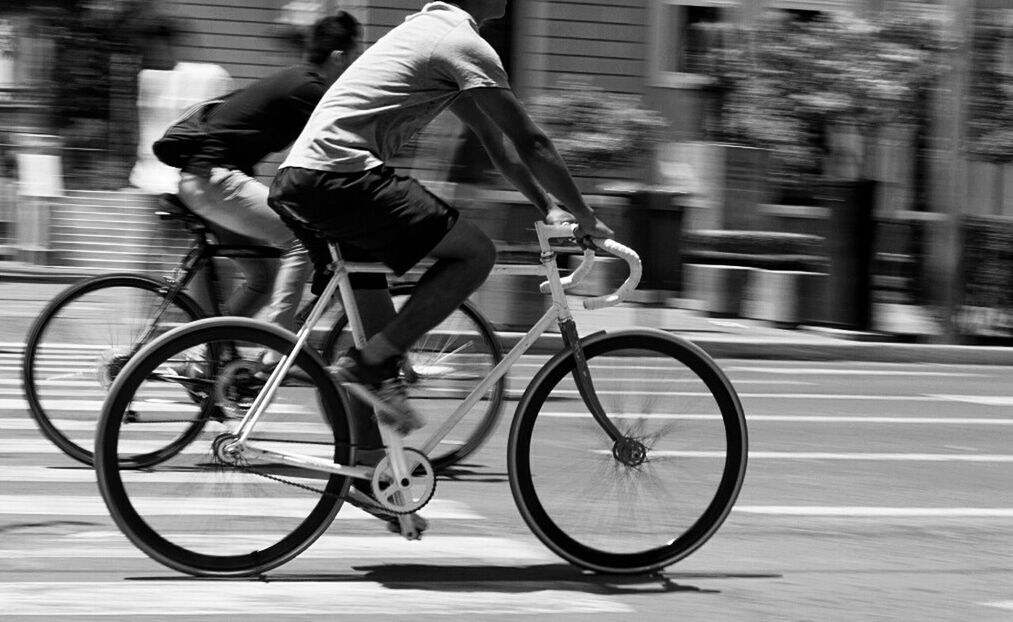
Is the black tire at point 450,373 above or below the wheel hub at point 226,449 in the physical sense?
below

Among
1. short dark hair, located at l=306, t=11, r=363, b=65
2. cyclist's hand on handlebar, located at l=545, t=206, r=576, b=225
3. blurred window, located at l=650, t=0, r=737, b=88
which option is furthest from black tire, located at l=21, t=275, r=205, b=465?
blurred window, located at l=650, t=0, r=737, b=88

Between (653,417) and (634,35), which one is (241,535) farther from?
(634,35)

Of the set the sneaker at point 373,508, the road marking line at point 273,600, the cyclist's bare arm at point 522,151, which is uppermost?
the cyclist's bare arm at point 522,151

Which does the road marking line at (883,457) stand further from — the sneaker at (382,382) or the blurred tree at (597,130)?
the blurred tree at (597,130)

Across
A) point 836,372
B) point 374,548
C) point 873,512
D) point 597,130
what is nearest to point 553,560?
point 374,548

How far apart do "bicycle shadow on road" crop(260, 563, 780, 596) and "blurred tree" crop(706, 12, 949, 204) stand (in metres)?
13.9

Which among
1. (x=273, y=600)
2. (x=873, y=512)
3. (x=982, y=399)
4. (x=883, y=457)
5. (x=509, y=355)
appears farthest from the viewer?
(x=982, y=399)

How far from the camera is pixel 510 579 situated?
4.97 metres

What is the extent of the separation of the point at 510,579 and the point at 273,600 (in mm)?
735

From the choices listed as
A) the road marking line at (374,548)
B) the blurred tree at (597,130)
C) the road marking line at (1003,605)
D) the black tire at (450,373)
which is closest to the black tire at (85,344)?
the black tire at (450,373)

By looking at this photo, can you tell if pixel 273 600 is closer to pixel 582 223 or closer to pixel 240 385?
pixel 240 385

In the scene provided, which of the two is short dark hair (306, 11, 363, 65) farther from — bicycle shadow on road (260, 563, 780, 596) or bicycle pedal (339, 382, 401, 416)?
bicycle shadow on road (260, 563, 780, 596)

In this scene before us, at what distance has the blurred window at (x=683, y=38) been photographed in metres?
26.0

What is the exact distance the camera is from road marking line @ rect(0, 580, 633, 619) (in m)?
4.45
